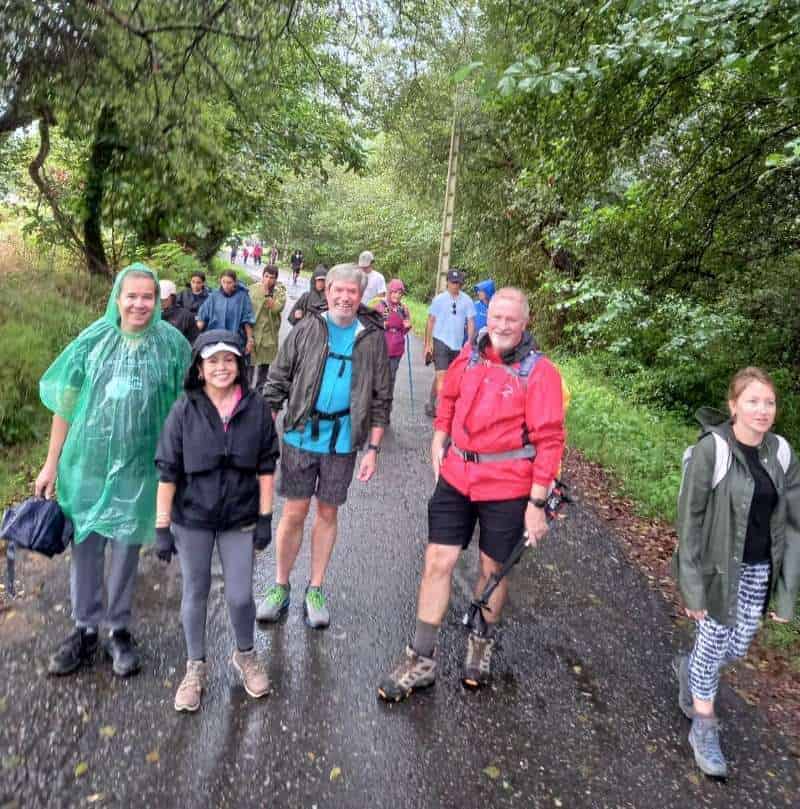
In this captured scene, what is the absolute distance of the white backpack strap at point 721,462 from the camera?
288cm

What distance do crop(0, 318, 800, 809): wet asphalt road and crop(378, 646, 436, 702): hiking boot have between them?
59mm

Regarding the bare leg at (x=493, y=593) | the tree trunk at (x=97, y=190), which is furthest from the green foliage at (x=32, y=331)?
the bare leg at (x=493, y=593)

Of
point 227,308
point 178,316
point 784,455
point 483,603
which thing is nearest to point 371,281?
point 227,308

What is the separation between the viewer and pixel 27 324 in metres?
8.34

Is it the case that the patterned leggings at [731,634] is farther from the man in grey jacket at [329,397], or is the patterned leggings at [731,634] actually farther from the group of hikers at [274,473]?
the man in grey jacket at [329,397]

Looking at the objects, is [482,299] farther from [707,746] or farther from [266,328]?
[707,746]

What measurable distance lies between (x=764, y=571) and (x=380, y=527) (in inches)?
120

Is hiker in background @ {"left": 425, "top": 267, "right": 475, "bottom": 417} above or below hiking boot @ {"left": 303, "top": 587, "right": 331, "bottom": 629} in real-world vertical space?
above

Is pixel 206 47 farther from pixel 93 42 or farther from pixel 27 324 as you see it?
pixel 27 324

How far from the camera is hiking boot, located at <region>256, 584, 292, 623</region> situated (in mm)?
3736

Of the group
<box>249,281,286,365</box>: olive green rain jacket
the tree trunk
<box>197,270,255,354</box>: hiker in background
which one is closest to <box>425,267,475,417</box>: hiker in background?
<box>249,281,286,365</box>: olive green rain jacket

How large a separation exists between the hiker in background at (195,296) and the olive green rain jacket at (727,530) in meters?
6.17

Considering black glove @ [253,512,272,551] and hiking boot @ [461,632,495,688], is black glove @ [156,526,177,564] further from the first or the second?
hiking boot @ [461,632,495,688]

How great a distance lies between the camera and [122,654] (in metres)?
3.21
